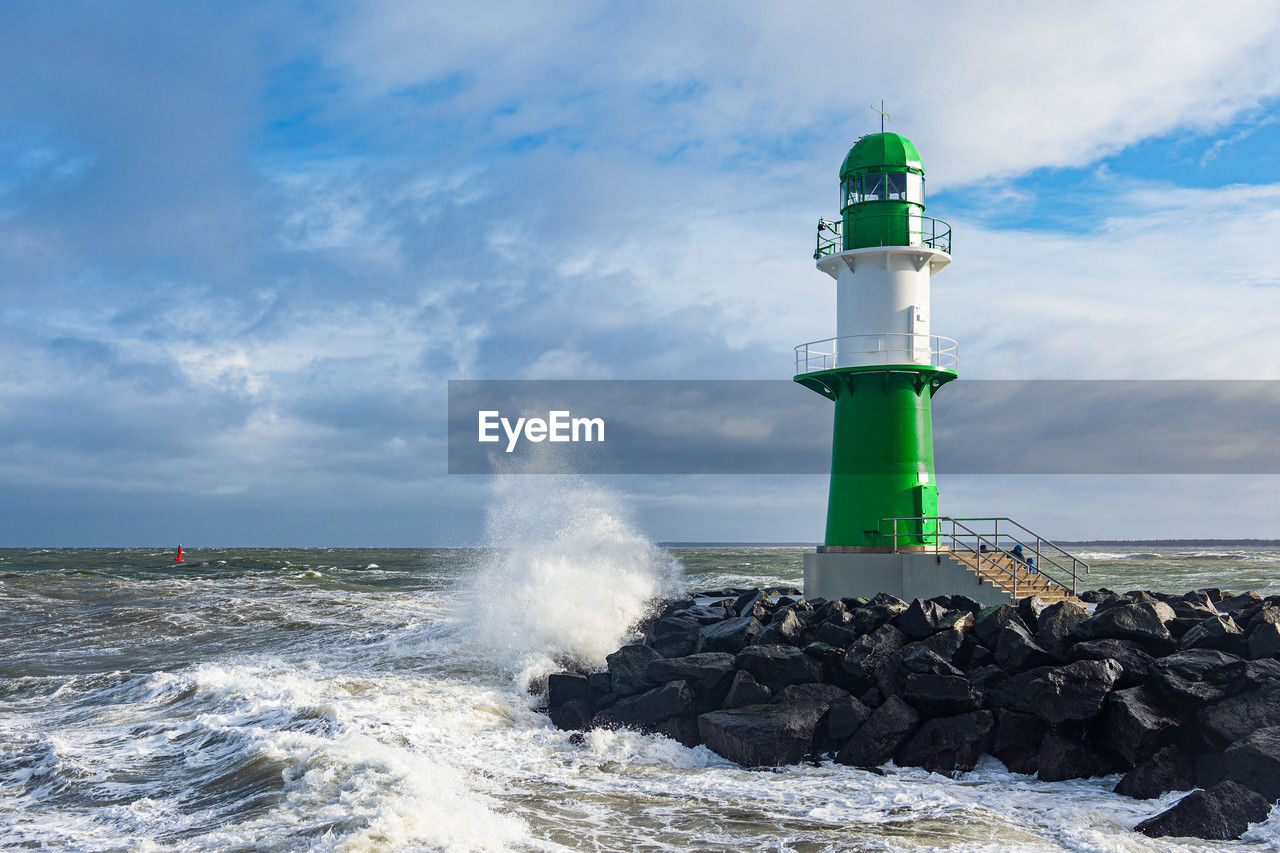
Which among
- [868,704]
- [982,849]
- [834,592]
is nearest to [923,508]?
[834,592]

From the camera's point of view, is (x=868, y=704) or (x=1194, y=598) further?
(x=1194, y=598)

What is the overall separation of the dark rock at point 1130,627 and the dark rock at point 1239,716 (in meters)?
1.64

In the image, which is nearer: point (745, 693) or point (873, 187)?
point (745, 693)

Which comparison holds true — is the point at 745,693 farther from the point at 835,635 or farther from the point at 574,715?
the point at 574,715

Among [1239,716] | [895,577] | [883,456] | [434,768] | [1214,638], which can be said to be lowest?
[434,768]

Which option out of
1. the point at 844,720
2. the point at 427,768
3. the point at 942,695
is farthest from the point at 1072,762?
the point at 427,768

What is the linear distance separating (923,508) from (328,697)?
846cm

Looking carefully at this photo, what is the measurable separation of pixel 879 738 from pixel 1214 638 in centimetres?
344

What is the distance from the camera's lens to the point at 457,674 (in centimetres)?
1226

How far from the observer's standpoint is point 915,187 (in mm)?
14859

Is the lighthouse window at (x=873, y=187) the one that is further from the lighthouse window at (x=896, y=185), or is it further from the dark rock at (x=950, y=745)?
the dark rock at (x=950, y=745)

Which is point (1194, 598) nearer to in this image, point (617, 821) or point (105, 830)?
point (617, 821)

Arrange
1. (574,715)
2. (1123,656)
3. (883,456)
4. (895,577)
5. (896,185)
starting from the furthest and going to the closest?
(896,185), (883,456), (895,577), (574,715), (1123,656)

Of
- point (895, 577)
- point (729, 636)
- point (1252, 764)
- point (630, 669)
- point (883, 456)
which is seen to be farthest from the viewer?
point (883, 456)
